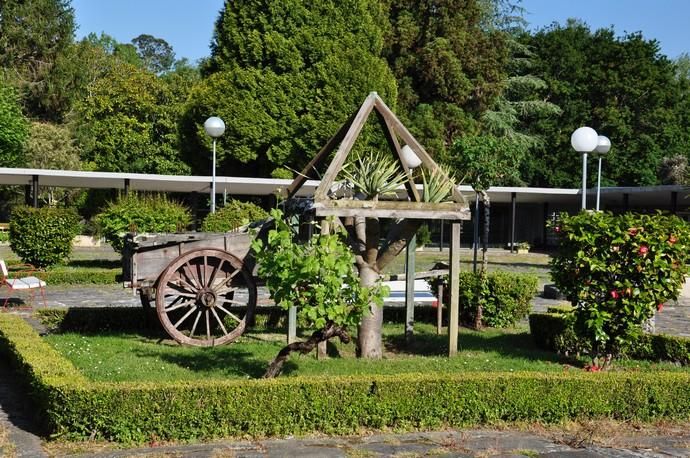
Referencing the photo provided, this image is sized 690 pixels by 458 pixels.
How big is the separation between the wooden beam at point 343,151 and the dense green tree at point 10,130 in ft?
95.6

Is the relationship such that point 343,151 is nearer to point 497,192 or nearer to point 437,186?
point 437,186

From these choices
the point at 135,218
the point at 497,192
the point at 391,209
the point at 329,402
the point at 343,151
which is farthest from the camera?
the point at 497,192

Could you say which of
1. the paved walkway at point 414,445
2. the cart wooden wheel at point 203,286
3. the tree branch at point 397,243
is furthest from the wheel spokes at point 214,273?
the paved walkway at point 414,445

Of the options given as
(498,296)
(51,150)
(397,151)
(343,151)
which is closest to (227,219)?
(498,296)

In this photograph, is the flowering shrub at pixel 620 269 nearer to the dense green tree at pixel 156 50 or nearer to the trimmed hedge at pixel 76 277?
the trimmed hedge at pixel 76 277

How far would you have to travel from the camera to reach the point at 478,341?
10.7 metres

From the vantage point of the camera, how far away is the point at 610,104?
42469 mm

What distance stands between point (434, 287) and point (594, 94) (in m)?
34.3

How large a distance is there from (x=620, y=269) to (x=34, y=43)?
39821mm

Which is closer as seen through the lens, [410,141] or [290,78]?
[410,141]

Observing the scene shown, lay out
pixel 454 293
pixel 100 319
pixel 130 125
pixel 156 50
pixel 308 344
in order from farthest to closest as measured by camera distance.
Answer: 1. pixel 156 50
2. pixel 130 125
3. pixel 100 319
4. pixel 454 293
5. pixel 308 344

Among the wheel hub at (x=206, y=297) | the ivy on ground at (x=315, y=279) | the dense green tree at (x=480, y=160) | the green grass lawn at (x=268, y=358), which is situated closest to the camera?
the ivy on ground at (x=315, y=279)

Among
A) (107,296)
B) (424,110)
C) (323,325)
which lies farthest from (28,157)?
(323,325)

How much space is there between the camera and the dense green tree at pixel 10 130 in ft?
113
